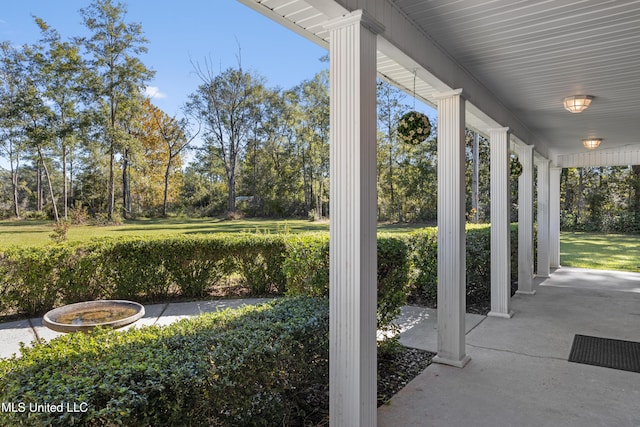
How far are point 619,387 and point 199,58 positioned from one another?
17288 millimetres

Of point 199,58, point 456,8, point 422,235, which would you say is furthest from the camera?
point 199,58

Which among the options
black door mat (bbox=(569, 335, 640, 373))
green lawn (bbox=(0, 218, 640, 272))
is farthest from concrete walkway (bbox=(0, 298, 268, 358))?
black door mat (bbox=(569, 335, 640, 373))

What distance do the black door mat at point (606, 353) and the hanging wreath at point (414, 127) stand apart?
2304mm

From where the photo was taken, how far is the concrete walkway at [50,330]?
372 centimetres

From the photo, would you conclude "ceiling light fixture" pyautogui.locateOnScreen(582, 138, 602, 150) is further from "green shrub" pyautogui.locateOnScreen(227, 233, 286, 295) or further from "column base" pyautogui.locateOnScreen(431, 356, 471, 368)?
"green shrub" pyautogui.locateOnScreen(227, 233, 286, 295)

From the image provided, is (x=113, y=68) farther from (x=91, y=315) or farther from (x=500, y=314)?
(x=500, y=314)

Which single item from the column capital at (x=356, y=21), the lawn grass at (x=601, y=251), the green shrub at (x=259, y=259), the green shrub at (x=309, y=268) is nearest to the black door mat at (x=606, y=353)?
the green shrub at (x=309, y=268)

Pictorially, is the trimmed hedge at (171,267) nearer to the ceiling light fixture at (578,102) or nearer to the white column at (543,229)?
the white column at (543,229)

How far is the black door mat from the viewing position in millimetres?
3100

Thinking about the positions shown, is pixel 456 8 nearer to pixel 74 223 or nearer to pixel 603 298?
pixel 603 298

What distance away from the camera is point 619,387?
268 centimetres

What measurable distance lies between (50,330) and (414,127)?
422 centimetres

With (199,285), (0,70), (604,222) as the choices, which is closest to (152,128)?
(0,70)
